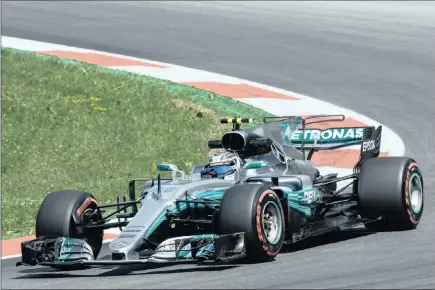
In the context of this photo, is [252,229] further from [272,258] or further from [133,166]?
[133,166]

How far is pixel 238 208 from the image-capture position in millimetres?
11227

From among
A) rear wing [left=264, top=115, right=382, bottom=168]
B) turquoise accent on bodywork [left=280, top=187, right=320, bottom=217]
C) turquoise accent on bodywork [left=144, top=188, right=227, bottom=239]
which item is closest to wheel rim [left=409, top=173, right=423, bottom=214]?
rear wing [left=264, top=115, right=382, bottom=168]

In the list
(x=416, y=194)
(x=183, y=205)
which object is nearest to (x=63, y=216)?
(x=183, y=205)

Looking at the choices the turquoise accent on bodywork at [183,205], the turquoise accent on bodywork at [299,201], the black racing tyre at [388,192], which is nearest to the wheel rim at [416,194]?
the black racing tyre at [388,192]

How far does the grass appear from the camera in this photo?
1681cm

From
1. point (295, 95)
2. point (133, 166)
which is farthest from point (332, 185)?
point (295, 95)

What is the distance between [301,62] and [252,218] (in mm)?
11907

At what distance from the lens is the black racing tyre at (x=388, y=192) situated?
12.8 meters

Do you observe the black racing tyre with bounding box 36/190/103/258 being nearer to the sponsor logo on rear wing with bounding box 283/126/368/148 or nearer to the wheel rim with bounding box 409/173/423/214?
the sponsor logo on rear wing with bounding box 283/126/368/148

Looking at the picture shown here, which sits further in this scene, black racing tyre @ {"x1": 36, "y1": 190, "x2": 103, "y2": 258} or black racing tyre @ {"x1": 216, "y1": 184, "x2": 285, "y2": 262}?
black racing tyre @ {"x1": 36, "y1": 190, "x2": 103, "y2": 258}

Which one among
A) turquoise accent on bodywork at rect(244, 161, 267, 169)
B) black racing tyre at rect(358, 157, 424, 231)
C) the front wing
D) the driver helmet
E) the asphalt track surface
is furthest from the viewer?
black racing tyre at rect(358, 157, 424, 231)

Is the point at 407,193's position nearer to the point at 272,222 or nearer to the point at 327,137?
the point at 327,137

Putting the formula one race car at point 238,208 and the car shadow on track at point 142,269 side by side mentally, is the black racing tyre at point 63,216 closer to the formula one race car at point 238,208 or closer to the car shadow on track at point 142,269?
the formula one race car at point 238,208

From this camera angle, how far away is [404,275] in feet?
34.6
